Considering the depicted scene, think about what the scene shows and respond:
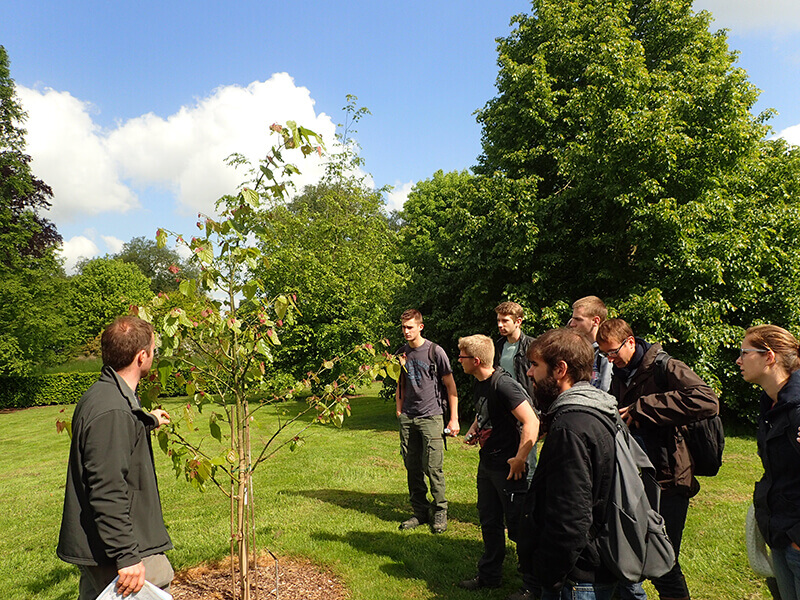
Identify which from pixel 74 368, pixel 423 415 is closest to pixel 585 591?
pixel 423 415

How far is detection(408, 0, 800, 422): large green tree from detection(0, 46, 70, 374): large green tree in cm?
2612

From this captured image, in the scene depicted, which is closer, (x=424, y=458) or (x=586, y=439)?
(x=586, y=439)

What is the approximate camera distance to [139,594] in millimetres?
2742

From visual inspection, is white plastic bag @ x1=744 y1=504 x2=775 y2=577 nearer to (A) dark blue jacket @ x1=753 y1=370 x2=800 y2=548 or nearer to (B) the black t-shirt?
(A) dark blue jacket @ x1=753 y1=370 x2=800 y2=548

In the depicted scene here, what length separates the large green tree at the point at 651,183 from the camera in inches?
494

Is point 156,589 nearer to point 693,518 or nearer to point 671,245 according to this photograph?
point 693,518

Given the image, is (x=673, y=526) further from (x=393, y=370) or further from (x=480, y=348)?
(x=393, y=370)

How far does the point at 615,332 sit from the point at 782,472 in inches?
57.6

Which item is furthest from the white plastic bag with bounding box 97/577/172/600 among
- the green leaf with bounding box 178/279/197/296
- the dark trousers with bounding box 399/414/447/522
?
the dark trousers with bounding box 399/414/447/522

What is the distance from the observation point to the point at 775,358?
3000 millimetres

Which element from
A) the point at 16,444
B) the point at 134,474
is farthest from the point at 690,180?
the point at 16,444

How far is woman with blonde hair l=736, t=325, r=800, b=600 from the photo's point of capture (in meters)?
2.76

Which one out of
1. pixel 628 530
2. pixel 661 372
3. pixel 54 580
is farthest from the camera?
pixel 54 580

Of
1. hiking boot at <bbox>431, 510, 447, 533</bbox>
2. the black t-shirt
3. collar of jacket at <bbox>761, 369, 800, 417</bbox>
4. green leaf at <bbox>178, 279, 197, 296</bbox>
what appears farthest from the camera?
hiking boot at <bbox>431, 510, 447, 533</bbox>
